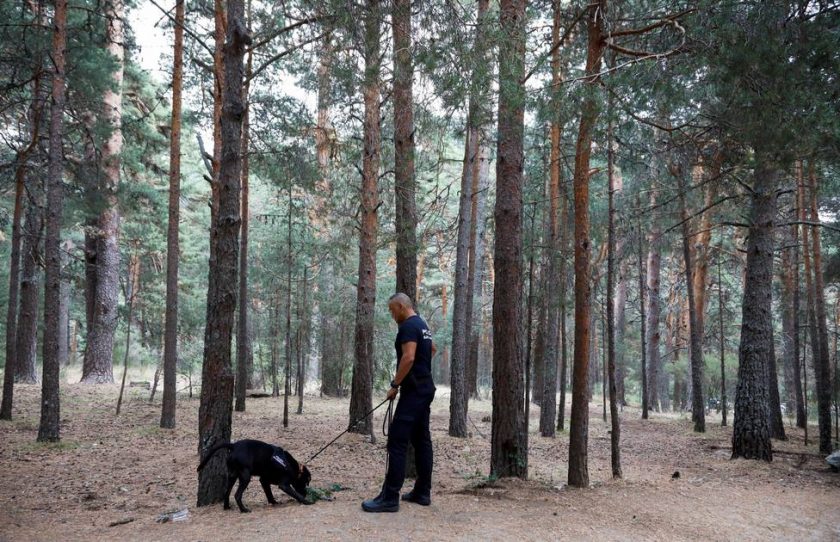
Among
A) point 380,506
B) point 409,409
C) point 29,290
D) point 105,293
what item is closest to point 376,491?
point 380,506

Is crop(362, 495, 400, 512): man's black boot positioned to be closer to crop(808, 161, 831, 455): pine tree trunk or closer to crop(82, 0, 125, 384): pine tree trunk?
crop(808, 161, 831, 455): pine tree trunk

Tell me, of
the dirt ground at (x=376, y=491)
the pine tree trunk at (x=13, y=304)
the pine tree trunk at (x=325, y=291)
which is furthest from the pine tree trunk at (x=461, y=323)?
the pine tree trunk at (x=13, y=304)

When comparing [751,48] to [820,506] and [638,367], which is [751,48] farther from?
[638,367]

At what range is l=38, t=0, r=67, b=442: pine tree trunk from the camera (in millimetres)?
9148

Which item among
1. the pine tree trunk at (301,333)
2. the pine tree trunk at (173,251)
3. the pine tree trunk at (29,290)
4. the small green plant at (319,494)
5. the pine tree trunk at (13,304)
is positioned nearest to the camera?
the small green plant at (319,494)

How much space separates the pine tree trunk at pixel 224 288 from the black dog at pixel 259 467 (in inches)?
12.4

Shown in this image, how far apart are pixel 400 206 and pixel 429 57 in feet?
9.19

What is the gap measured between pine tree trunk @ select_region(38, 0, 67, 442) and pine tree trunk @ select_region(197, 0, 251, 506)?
5.00 meters

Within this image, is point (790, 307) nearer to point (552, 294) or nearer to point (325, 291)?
point (552, 294)

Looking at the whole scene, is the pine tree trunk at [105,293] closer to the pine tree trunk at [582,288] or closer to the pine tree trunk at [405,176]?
the pine tree trunk at [405,176]

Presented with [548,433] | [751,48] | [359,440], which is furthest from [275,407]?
[751,48]

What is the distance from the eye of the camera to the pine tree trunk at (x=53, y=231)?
9.15 m

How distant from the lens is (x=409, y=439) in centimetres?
545

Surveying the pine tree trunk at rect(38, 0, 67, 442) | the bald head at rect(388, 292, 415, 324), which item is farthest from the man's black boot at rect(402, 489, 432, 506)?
the pine tree trunk at rect(38, 0, 67, 442)
